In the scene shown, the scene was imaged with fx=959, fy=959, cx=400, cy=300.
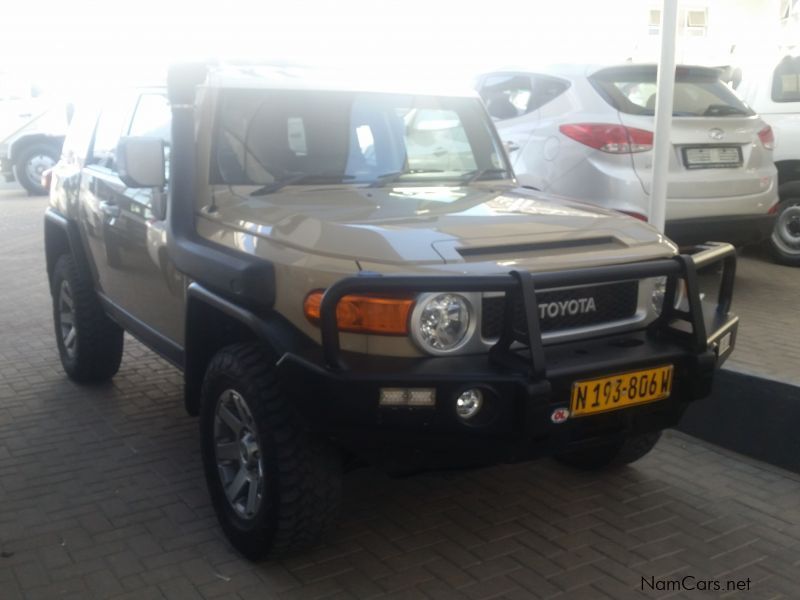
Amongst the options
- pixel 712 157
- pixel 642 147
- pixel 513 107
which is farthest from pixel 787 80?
pixel 513 107

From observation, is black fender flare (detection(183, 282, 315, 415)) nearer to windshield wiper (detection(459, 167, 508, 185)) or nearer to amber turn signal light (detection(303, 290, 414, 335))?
amber turn signal light (detection(303, 290, 414, 335))

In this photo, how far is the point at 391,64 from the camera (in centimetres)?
502

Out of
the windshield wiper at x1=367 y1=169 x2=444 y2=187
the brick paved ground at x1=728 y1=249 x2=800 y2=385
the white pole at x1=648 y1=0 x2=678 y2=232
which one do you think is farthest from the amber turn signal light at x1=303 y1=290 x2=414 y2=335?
the white pole at x1=648 y1=0 x2=678 y2=232

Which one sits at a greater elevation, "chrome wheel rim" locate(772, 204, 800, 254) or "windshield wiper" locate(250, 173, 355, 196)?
"windshield wiper" locate(250, 173, 355, 196)

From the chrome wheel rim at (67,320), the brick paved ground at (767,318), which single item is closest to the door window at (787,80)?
the brick paved ground at (767,318)

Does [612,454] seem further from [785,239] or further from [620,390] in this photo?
[785,239]

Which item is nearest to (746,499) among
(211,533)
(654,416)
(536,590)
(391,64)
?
(654,416)

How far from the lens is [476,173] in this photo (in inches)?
188

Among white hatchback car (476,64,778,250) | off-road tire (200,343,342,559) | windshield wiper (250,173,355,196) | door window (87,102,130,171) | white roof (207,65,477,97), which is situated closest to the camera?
off-road tire (200,343,342,559)

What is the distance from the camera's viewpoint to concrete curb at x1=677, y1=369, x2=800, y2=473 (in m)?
4.62

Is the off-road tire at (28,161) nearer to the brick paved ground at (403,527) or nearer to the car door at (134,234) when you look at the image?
the car door at (134,234)

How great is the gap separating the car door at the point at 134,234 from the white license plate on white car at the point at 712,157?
4.20 m

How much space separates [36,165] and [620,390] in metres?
17.1

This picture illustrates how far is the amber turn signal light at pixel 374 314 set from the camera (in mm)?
3191
